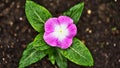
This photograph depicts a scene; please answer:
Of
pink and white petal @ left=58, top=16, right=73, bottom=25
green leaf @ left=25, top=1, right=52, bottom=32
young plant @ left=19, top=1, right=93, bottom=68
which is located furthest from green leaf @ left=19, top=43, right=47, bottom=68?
pink and white petal @ left=58, top=16, right=73, bottom=25

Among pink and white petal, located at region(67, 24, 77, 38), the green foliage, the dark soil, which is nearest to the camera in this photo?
pink and white petal, located at region(67, 24, 77, 38)

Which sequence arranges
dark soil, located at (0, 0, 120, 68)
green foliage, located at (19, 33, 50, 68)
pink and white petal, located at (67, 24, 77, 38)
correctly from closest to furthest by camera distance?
pink and white petal, located at (67, 24, 77, 38)
green foliage, located at (19, 33, 50, 68)
dark soil, located at (0, 0, 120, 68)

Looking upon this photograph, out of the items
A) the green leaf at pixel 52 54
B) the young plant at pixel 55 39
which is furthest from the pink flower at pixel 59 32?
the green leaf at pixel 52 54

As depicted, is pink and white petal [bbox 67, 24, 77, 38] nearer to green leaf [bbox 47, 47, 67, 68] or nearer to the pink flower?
the pink flower

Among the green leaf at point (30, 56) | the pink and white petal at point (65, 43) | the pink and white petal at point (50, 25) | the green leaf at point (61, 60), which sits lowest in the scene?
the green leaf at point (61, 60)

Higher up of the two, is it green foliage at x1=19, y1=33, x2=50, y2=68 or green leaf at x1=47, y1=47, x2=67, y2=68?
green foliage at x1=19, y1=33, x2=50, y2=68

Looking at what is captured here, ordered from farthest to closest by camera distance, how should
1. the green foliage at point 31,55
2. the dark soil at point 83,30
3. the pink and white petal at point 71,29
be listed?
the dark soil at point 83,30
the green foliage at point 31,55
the pink and white petal at point 71,29

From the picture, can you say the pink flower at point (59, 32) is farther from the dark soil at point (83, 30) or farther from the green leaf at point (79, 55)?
the dark soil at point (83, 30)

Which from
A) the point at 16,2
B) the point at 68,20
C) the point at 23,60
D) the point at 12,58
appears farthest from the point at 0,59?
the point at 68,20

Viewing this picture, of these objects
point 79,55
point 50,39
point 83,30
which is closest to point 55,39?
point 50,39
